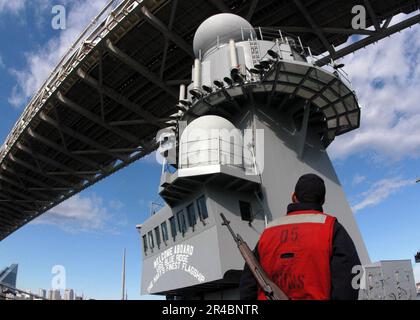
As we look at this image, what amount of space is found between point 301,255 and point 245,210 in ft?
62.7

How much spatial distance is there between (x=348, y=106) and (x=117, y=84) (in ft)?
85.7

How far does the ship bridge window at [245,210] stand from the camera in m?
22.5

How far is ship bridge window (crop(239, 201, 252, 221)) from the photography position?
2252cm

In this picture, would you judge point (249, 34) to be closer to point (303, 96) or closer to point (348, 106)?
point (303, 96)

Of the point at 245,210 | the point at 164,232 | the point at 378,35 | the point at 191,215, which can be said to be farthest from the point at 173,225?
the point at 378,35

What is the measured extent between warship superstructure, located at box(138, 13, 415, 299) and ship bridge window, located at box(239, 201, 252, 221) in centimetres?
7

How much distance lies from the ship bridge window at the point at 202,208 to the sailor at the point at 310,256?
17.6m

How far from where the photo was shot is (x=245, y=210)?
2275cm

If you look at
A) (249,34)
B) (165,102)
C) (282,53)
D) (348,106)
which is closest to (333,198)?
(348,106)

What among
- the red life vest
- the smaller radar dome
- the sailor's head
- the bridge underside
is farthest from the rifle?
the bridge underside

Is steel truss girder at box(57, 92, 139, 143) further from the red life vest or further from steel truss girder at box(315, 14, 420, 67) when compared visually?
the red life vest

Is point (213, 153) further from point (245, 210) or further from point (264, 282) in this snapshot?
point (264, 282)
